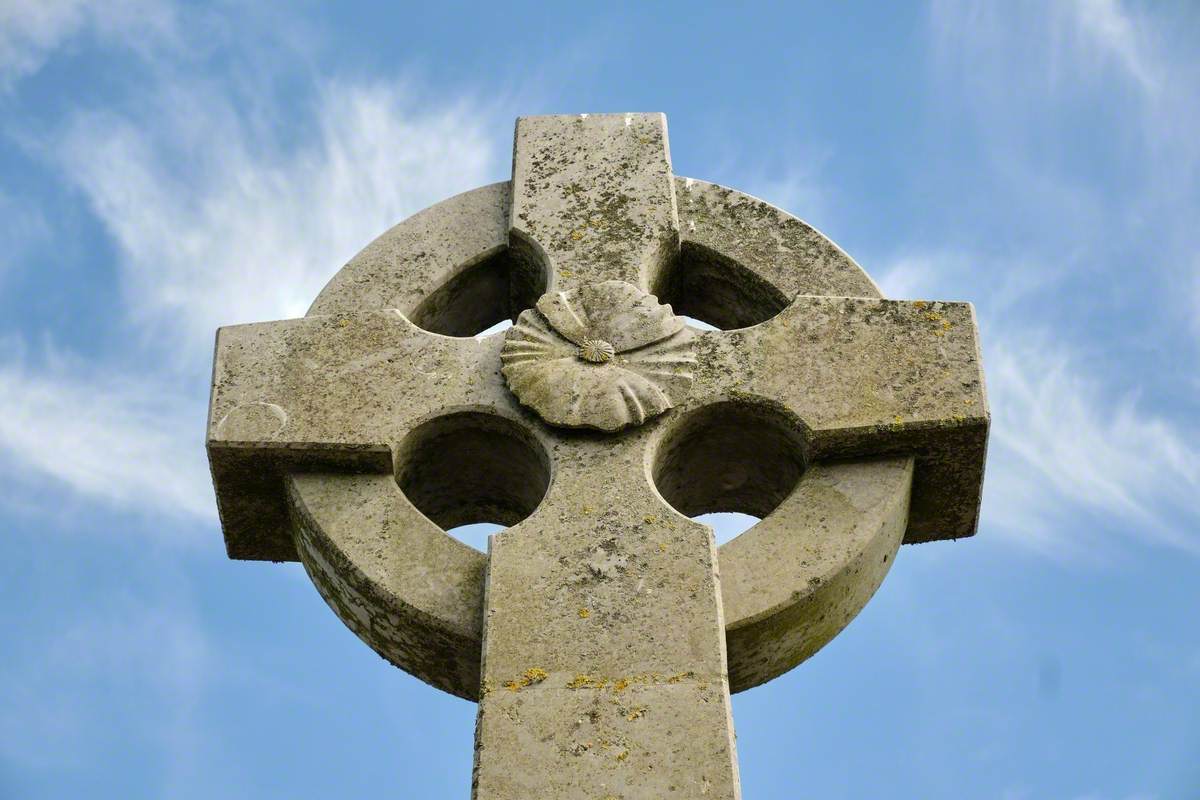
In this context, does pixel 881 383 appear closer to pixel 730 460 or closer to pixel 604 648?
pixel 730 460

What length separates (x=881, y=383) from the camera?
5730 mm

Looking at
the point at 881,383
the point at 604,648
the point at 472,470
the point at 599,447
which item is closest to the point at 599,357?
the point at 599,447

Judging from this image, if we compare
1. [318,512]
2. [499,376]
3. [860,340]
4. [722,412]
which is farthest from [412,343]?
[860,340]

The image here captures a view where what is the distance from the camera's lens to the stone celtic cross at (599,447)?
4816mm

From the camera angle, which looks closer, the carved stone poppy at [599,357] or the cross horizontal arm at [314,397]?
the carved stone poppy at [599,357]

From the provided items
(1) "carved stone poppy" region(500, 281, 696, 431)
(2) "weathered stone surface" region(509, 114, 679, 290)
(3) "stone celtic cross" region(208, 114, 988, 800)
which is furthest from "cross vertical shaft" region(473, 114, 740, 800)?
(2) "weathered stone surface" region(509, 114, 679, 290)

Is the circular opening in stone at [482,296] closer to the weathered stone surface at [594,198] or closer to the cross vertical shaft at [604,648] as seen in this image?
the weathered stone surface at [594,198]

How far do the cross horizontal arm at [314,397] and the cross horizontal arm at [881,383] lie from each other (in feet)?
2.87

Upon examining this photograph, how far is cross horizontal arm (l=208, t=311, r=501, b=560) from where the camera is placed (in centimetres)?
577

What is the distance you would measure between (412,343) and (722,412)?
45.4 inches

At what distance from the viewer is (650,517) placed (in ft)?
17.2

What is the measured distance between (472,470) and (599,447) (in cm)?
78

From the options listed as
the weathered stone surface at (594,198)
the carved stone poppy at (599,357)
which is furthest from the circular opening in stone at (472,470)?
Answer: the weathered stone surface at (594,198)

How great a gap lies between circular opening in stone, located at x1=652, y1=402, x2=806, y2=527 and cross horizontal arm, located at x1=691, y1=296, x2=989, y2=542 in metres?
0.09
